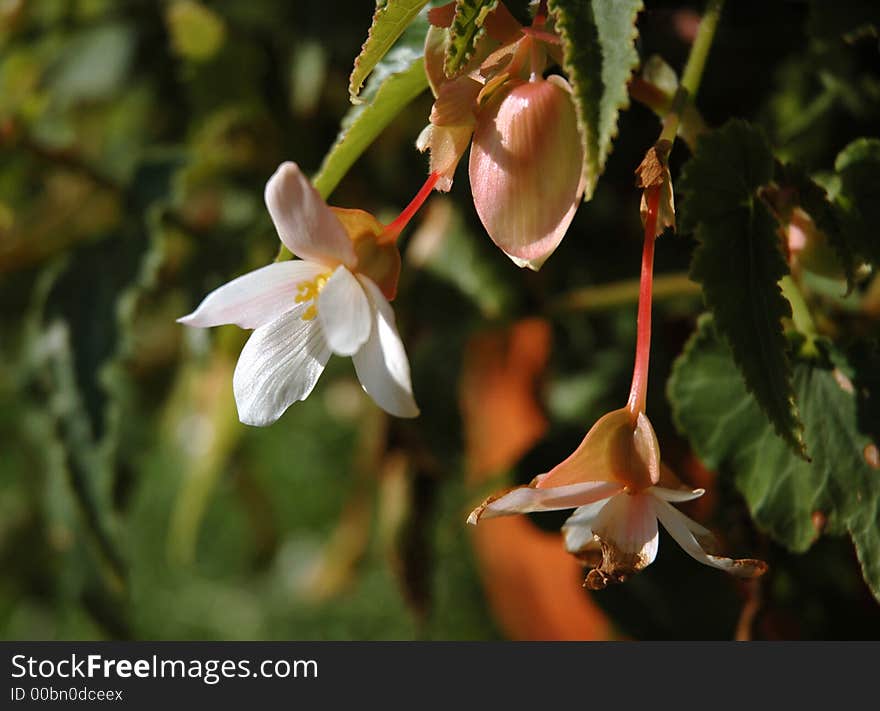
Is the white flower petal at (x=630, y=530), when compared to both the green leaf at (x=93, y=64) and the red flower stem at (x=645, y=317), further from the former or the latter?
the green leaf at (x=93, y=64)

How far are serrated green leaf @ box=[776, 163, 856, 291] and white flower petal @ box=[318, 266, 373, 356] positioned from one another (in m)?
0.16

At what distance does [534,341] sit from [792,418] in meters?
0.51

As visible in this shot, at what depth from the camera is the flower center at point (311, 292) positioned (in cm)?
31

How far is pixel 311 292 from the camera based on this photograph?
32 centimetres

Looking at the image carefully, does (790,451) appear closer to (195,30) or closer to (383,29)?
(383,29)

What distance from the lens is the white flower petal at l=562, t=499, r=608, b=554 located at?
330 millimetres

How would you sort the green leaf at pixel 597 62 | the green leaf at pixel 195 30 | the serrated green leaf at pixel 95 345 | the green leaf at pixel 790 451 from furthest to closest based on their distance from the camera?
1. the green leaf at pixel 195 30
2. the serrated green leaf at pixel 95 345
3. the green leaf at pixel 790 451
4. the green leaf at pixel 597 62

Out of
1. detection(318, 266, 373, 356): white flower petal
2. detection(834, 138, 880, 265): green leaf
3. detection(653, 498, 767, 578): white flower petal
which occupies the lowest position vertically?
detection(653, 498, 767, 578): white flower petal

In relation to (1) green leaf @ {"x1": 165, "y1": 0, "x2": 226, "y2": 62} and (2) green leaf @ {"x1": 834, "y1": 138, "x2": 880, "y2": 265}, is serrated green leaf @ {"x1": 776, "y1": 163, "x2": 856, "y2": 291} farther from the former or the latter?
(1) green leaf @ {"x1": 165, "y1": 0, "x2": 226, "y2": 62}

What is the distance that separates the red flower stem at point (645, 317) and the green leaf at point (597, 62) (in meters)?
0.03

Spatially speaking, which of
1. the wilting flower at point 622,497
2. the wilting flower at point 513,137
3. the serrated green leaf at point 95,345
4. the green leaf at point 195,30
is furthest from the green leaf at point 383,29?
the green leaf at point 195,30

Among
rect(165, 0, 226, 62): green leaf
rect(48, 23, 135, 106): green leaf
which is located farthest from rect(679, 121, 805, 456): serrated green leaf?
rect(48, 23, 135, 106): green leaf

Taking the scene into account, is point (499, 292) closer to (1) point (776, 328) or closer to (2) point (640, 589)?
(2) point (640, 589)

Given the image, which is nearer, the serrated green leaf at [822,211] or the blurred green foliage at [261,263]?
the serrated green leaf at [822,211]
